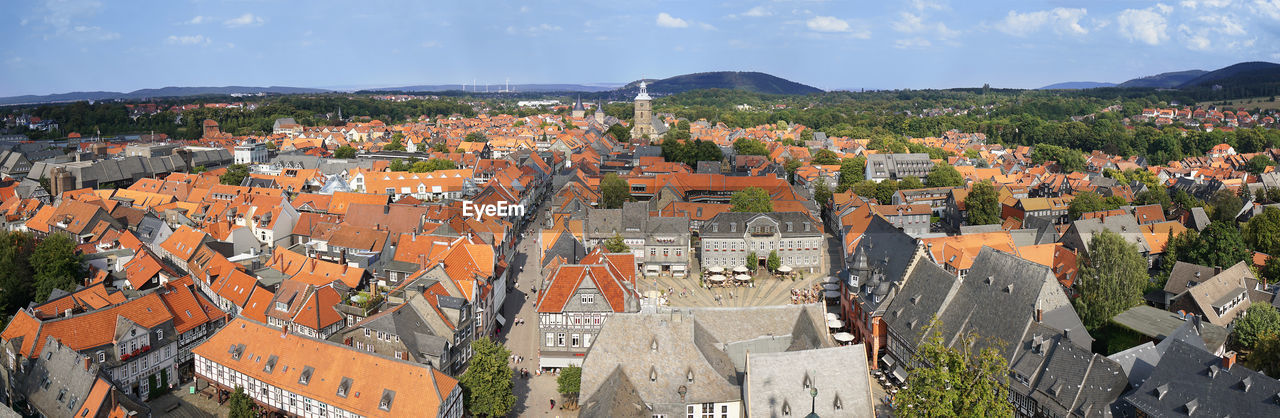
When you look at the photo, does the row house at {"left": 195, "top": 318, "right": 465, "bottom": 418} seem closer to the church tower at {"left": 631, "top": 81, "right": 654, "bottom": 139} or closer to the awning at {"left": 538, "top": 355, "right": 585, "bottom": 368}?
the awning at {"left": 538, "top": 355, "right": 585, "bottom": 368}

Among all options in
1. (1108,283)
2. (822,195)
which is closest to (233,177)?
(822,195)

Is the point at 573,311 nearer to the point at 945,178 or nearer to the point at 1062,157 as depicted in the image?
the point at 945,178

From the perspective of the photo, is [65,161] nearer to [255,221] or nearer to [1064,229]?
[255,221]

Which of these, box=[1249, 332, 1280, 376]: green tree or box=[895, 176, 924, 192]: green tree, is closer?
box=[1249, 332, 1280, 376]: green tree

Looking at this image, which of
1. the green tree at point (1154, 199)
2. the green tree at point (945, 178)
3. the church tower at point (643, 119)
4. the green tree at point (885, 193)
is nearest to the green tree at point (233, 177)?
the green tree at point (885, 193)

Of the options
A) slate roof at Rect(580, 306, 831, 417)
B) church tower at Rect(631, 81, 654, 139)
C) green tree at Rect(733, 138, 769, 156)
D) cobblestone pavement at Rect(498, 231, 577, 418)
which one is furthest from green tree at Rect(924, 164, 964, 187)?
church tower at Rect(631, 81, 654, 139)


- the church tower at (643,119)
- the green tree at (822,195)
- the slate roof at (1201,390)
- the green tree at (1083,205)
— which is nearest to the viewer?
the slate roof at (1201,390)

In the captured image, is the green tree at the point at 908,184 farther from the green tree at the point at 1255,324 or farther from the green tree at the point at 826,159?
the green tree at the point at 1255,324
